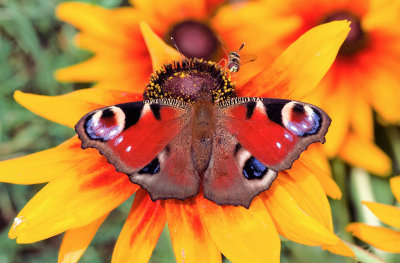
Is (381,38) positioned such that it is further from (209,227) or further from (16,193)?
(16,193)

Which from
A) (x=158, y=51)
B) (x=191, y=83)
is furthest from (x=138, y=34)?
(x=191, y=83)

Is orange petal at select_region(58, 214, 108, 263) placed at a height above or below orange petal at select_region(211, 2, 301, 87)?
below

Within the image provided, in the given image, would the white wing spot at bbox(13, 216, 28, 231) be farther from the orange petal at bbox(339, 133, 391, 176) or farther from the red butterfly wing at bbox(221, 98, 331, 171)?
the orange petal at bbox(339, 133, 391, 176)

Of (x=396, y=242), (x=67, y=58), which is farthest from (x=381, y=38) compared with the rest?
(x=67, y=58)

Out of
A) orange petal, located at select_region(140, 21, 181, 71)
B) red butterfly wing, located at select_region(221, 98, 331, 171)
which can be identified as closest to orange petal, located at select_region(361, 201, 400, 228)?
red butterfly wing, located at select_region(221, 98, 331, 171)

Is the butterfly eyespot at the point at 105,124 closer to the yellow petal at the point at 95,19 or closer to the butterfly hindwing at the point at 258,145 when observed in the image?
the butterfly hindwing at the point at 258,145

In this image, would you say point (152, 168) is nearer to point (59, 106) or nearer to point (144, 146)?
point (144, 146)

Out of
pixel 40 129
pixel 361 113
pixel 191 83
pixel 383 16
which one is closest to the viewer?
pixel 191 83
